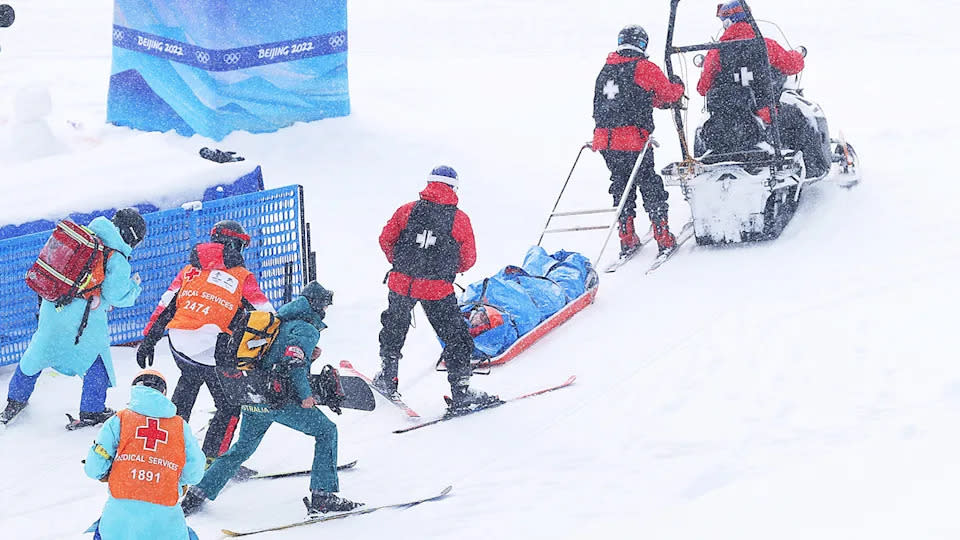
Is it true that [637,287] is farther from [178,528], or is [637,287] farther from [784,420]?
[178,528]

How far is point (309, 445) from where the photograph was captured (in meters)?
7.06

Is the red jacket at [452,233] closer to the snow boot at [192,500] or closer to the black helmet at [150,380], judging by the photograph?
the snow boot at [192,500]

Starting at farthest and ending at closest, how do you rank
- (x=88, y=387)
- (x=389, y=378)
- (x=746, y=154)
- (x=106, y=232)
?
(x=746, y=154), (x=389, y=378), (x=88, y=387), (x=106, y=232)

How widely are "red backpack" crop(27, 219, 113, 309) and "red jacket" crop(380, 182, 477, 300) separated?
1.63m

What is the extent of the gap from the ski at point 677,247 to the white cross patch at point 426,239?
98.9 inches

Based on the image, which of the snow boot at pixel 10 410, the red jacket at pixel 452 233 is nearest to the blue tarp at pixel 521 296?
the red jacket at pixel 452 233

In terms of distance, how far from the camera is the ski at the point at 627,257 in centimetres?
941

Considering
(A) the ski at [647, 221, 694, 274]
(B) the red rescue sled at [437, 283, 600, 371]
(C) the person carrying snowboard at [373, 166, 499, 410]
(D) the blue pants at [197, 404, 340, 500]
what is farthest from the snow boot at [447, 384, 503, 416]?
(A) the ski at [647, 221, 694, 274]

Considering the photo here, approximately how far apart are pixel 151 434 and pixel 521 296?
151 inches

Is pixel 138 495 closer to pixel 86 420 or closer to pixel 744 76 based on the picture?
pixel 86 420

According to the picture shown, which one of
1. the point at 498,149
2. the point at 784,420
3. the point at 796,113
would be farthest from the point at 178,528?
the point at 498,149

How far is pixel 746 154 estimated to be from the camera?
9023mm

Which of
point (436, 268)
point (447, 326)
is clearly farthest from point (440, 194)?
point (447, 326)

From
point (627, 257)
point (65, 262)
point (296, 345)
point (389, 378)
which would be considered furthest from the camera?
point (627, 257)
